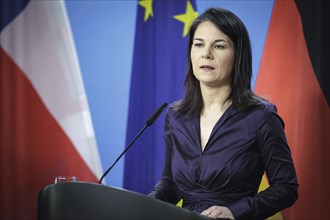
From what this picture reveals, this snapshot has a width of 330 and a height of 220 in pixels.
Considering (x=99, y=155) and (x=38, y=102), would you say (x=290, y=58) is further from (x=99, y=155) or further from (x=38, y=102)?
(x=38, y=102)

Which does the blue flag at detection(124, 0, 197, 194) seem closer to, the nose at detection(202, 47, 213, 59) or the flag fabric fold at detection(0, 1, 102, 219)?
the flag fabric fold at detection(0, 1, 102, 219)

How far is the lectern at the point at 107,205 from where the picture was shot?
0.90 metres

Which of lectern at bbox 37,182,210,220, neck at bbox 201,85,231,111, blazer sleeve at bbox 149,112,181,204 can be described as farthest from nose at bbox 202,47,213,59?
lectern at bbox 37,182,210,220

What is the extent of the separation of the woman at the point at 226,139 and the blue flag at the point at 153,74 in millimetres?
818

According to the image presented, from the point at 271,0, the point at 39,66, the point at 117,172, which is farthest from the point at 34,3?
the point at 271,0

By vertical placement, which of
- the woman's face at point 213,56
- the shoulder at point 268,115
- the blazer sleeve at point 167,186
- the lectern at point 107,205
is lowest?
the blazer sleeve at point 167,186

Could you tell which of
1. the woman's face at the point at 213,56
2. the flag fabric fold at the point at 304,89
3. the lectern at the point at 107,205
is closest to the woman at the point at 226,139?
the woman's face at the point at 213,56

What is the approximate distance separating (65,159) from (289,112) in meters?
1.30

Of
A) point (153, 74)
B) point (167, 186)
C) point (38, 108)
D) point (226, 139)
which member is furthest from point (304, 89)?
point (38, 108)

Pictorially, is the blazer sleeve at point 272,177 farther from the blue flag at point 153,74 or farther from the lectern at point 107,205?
the blue flag at point 153,74

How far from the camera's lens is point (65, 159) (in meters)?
2.64

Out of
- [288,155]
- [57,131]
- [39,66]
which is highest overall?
[39,66]

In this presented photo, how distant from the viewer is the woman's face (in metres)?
1.59

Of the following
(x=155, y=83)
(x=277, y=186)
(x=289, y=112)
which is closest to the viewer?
(x=277, y=186)
